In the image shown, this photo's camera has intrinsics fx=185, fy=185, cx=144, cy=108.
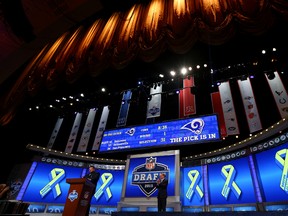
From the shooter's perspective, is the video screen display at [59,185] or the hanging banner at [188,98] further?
the video screen display at [59,185]

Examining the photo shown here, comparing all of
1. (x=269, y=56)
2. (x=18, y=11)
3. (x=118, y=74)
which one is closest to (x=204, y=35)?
(x=18, y=11)

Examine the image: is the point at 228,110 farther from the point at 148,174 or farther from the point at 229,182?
the point at 148,174

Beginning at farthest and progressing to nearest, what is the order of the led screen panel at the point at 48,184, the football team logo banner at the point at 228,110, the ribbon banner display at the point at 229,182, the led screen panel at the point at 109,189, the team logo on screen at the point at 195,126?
1. the led screen panel at the point at 109,189
2. the led screen panel at the point at 48,184
3. the football team logo banner at the point at 228,110
4. the ribbon banner display at the point at 229,182
5. the team logo on screen at the point at 195,126

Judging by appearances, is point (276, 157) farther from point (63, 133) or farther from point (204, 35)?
point (63, 133)

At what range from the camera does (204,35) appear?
303 cm

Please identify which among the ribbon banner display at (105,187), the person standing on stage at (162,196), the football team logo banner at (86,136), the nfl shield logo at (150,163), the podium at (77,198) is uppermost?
the football team logo banner at (86,136)

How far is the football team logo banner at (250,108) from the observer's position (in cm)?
683

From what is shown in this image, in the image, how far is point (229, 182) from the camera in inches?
274

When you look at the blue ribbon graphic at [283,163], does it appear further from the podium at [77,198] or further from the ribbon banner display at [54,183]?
the ribbon banner display at [54,183]

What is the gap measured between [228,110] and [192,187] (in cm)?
354

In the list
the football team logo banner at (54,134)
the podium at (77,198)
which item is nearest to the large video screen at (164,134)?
the podium at (77,198)

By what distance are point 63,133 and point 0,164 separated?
4210mm

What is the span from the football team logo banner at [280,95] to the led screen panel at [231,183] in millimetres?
2069

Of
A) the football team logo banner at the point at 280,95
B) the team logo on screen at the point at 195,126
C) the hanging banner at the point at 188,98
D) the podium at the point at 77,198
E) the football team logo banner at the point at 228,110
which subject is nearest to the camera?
the podium at the point at 77,198
